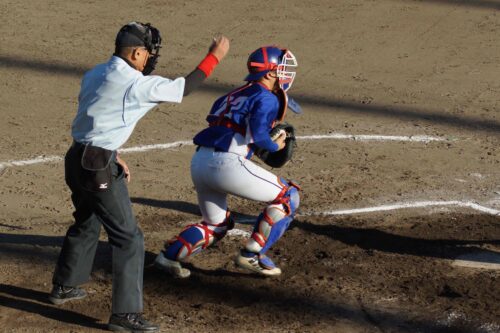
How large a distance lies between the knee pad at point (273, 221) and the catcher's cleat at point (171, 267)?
1.53 feet

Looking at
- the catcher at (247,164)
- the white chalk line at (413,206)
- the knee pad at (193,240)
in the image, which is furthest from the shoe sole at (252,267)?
the white chalk line at (413,206)

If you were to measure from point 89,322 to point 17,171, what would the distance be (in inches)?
116

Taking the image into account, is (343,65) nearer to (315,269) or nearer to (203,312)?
(315,269)

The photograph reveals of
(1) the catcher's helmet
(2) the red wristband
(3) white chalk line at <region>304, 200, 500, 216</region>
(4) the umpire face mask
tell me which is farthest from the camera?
(3) white chalk line at <region>304, 200, 500, 216</region>

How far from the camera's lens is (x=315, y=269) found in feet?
21.6

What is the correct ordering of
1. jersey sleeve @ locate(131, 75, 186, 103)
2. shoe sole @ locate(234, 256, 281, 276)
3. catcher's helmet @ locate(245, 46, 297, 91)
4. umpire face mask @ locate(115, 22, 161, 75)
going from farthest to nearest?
shoe sole @ locate(234, 256, 281, 276), catcher's helmet @ locate(245, 46, 297, 91), umpire face mask @ locate(115, 22, 161, 75), jersey sleeve @ locate(131, 75, 186, 103)

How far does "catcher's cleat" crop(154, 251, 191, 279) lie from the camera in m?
6.33

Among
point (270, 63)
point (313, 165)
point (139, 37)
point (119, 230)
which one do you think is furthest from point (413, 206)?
point (139, 37)

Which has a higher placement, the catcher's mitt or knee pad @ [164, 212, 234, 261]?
the catcher's mitt

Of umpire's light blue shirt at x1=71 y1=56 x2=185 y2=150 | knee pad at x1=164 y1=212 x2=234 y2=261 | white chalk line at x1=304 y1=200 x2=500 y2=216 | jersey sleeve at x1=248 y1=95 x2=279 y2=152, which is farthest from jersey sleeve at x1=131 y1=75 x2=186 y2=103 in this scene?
white chalk line at x1=304 y1=200 x2=500 y2=216

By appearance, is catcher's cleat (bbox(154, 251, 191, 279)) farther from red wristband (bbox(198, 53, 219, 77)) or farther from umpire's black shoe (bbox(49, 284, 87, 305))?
red wristband (bbox(198, 53, 219, 77))

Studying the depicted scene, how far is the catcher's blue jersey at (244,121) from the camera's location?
6.02 m

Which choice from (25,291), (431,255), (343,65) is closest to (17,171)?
(25,291)

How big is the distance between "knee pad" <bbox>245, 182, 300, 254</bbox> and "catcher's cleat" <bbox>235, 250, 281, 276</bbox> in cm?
4
